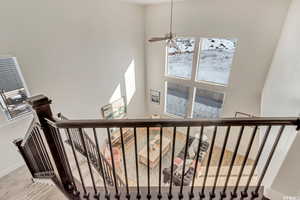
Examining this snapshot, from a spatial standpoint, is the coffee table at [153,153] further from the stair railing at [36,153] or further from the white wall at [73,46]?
the stair railing at [36,153]

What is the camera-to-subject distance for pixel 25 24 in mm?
2875

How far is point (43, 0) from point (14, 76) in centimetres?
165

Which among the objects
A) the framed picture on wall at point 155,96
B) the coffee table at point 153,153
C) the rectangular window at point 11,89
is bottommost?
the coffee table at point 153,153

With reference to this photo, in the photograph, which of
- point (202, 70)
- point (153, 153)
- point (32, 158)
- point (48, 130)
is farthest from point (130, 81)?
point (48, 130)

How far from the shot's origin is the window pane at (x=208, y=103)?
5574mm

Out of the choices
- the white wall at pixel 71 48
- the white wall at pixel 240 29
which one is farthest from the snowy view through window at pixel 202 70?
the white wall at pixel 71 48

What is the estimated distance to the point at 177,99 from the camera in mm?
6531

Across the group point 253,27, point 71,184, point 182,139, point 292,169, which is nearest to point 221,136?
point 182,139

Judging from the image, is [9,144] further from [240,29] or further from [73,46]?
[240,29]

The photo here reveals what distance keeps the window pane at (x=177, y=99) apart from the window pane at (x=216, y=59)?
1.01m

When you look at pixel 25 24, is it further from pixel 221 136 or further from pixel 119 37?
pixel 221 136

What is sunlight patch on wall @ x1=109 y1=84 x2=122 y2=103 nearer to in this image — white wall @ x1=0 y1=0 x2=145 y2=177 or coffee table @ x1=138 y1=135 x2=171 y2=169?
white wall @ x1=0 y1=0 x2=145 y2=177

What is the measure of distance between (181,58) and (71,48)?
3.81m

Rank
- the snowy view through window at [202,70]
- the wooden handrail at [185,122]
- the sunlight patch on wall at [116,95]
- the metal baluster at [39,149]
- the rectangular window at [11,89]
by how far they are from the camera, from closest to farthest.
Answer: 1. the wooden handrail at [185,122]
2. the metal baluster at [39,149]
3. the rectangular window at [11,89]
4. the snowy view through window at [202,70]
5. the sunlight patch on wall at [116,95]
